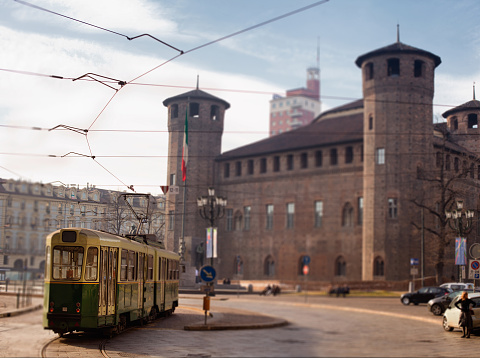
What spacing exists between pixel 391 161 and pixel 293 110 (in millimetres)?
93348

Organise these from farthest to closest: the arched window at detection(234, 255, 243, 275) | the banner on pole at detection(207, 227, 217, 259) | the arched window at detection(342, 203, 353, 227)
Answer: the arched window at detection(234, 255, 243, 275) < the arched window at detection(342, 203, 353, 227) < the banner on pole at detection(207, 227, 217, 259)

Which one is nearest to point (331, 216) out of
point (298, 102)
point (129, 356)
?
point (129, 356)

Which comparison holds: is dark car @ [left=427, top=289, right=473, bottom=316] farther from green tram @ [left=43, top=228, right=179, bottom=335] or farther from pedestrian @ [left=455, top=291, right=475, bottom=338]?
green tram @ [left=43, top=228, right=179, bottom=335]

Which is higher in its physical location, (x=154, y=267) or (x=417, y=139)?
(x=417, y=139)

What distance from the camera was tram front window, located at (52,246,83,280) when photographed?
10.7m

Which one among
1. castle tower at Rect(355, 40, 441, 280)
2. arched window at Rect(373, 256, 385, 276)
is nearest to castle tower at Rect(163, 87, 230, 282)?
castle tower at Rect(355, 40, 441, 280)

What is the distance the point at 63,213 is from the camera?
11328 mm

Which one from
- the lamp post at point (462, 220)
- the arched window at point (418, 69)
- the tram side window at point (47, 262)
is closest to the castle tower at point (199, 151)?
the arched window at point (418, 69)

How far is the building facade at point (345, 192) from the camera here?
47.7 meters

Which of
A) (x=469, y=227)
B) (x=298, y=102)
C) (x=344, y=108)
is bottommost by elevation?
(x=469, y=227)

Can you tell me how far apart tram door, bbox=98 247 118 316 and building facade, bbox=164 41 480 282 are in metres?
26.0

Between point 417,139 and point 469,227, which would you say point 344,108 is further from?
point 469,227

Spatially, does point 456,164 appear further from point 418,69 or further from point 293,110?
point 293,110

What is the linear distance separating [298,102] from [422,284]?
327 feet
